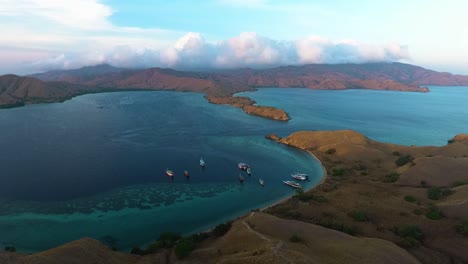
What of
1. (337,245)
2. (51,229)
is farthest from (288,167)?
(51,229)

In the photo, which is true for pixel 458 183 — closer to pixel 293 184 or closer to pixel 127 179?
pixel 293 184

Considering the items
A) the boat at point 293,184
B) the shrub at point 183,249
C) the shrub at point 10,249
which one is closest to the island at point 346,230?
the shrub at point 183,249

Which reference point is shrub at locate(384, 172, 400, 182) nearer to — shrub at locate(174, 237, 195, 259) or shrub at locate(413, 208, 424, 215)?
shrub at locate(413, 208, 424, 215)

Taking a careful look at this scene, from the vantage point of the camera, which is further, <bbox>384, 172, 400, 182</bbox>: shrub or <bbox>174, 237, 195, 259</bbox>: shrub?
<bbox>384, 172, 400, 182</bbox>: shrub

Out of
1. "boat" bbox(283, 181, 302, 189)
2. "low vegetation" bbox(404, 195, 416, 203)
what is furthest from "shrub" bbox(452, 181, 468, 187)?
"boat" bbox(283, 181, 302, 189)

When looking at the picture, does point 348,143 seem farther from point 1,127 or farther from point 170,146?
point 1,127

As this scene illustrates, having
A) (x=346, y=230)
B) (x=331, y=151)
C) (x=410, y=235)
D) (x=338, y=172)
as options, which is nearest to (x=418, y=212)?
(x=410, y=235)

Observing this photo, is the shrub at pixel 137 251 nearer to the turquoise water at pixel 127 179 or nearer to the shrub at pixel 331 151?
the turquoise water at pixel 127 179
